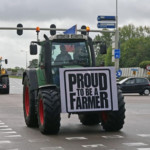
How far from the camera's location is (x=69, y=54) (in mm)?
13281

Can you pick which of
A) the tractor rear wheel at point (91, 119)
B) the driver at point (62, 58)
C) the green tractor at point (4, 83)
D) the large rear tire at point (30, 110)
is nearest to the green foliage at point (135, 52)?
the green tractor at point (4, 83)

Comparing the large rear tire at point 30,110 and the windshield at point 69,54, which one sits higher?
the windshield at point 69,54

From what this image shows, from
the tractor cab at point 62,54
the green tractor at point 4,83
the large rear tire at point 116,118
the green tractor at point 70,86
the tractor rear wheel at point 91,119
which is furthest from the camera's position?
the green tractor at point 4,83

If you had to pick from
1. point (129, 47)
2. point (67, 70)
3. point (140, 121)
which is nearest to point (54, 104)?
point (67, 70)

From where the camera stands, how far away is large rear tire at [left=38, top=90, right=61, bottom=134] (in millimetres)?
11609

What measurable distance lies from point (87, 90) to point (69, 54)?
5.11 feet

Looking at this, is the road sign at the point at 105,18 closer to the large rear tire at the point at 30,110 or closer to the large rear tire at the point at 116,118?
the large rear tire at the point at 30,110

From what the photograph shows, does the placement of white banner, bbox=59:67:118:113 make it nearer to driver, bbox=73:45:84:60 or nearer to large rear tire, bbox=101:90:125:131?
large rear tire, bbox=101:90:125:131

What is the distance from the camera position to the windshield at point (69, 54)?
43.4ft

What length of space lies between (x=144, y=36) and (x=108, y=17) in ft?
324

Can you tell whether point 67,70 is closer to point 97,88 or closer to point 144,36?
point 97,88

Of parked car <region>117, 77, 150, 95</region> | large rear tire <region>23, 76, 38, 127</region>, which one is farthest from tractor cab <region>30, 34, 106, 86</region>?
parked car <region>117, 77, 150, 95</region>

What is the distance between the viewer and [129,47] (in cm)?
12612

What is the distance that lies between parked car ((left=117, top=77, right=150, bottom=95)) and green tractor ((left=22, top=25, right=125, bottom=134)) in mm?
25073
